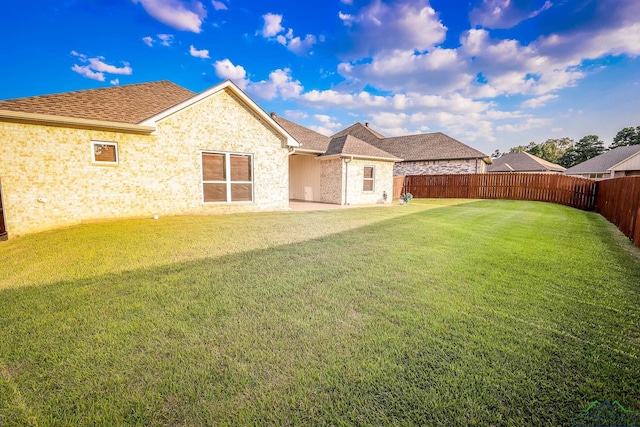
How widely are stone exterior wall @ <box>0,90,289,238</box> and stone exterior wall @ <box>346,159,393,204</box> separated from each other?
15.8 feet

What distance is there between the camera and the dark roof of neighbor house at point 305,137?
1611cm

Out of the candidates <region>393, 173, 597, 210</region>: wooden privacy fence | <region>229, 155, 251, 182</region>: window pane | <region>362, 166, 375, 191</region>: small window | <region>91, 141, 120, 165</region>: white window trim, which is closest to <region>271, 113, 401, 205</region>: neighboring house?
<region>362, 166, 375, 191</region>: small window

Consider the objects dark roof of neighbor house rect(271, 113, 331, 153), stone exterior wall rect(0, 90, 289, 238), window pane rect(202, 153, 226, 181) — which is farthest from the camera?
dark roof of neighbor house rect(271, 113, 331, 153)

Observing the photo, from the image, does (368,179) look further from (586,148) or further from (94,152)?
(586,148)

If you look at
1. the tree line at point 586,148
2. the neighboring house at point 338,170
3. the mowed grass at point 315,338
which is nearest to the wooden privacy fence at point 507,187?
the neighboring house at point 338,170

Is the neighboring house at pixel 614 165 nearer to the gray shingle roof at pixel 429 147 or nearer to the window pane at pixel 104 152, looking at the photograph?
the gray shingle roof at pixel 429 147

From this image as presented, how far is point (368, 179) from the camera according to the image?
1642 cm

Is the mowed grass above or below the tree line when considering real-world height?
below

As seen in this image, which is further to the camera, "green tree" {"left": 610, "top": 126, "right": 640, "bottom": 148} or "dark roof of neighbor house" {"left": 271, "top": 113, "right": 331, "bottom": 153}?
"green tree" {"left": 610, "top": 126, "right": 640, "bottom": 148}

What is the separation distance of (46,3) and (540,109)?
29.3 m

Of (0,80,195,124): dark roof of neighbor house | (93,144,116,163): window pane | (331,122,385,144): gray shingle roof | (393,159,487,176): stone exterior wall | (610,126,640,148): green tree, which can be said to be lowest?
(93,144,116,163): window pane

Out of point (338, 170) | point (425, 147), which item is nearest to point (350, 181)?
point (338, 170)

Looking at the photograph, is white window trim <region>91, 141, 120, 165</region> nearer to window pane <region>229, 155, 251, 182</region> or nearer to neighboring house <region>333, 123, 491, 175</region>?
window pane <region>229, 155, 251, 182</region>

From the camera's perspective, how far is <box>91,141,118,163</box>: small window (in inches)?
336
